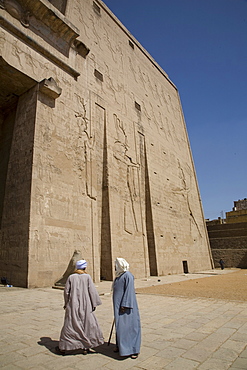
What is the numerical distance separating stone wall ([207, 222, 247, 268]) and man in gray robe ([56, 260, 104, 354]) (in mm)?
20923

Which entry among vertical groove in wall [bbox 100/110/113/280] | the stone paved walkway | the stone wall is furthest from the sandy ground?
the stone wall

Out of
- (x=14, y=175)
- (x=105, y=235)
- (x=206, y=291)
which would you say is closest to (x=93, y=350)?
(x=206, y=291)

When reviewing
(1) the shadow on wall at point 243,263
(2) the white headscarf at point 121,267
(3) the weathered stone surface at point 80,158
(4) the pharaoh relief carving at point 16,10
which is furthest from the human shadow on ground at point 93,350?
(1) the shadow on wall at point 243,263

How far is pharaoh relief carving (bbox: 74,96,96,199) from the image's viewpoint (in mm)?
10109

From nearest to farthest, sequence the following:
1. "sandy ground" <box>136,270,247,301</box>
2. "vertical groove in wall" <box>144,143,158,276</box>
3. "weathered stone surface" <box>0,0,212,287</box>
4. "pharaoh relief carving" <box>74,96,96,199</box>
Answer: "sandy ground" <box>136,270,247,301</box> → "weathered stone surface" <box>0,0,212,287</box> → "pharaoh relief carving" <box>74,96,96,199</box> → "vertical groove in wall" <box>144,143,158,276</box>

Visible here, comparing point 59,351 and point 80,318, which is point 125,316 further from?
point 59,351

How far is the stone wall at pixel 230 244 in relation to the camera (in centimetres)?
2077

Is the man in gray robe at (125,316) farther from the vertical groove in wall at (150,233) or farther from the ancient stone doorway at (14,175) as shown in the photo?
the vertical groove in wall at (150,233)

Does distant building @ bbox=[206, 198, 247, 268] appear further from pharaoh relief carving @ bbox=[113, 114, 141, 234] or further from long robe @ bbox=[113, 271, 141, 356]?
long robe @ bbox=[113, 271, 141, 356]

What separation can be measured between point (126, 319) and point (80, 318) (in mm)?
522

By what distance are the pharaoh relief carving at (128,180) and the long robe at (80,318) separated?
8.92 m

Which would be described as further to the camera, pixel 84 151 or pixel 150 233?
pixel 150 233

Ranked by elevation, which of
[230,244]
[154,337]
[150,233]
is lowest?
[154,337]

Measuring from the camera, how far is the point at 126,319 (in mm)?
2625
